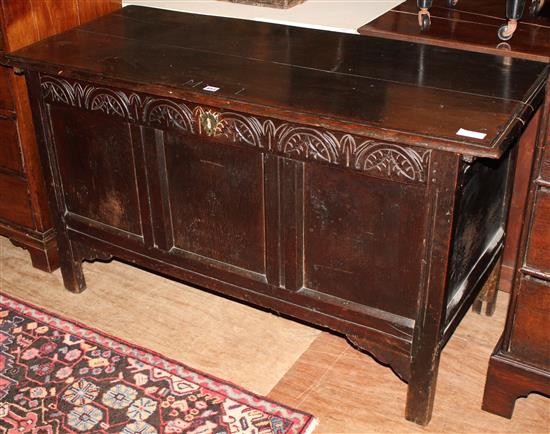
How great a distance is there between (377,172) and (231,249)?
620 millimetres

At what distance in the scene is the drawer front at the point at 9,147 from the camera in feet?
8.99

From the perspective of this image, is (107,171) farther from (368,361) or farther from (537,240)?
(537,240)

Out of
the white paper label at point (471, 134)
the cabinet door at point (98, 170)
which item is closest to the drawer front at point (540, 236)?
the white paper label at point (471, 134)

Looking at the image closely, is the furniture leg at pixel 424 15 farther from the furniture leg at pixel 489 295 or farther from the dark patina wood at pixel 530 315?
the furniture leg at pixel 489 295

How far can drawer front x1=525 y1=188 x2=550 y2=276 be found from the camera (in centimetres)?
192

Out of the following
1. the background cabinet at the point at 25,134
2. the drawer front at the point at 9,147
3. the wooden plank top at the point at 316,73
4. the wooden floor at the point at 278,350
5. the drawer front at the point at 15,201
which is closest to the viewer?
the wooden plank top at the point at 316,73

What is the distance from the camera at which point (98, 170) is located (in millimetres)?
2473

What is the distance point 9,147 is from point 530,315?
1.91 meters

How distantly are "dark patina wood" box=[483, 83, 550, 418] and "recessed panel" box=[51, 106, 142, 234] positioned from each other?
1200mm

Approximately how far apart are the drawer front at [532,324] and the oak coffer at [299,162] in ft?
0.59

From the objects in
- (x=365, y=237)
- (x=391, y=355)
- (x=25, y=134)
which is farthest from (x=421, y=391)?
(x=25, y=134)

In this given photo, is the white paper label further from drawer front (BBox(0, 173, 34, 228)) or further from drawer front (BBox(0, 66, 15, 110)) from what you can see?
drawer front (BBox(0, 173, 34, 228))

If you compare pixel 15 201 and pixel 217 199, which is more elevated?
pixel 217 199

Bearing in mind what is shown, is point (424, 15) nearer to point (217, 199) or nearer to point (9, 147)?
point (217, 199)
